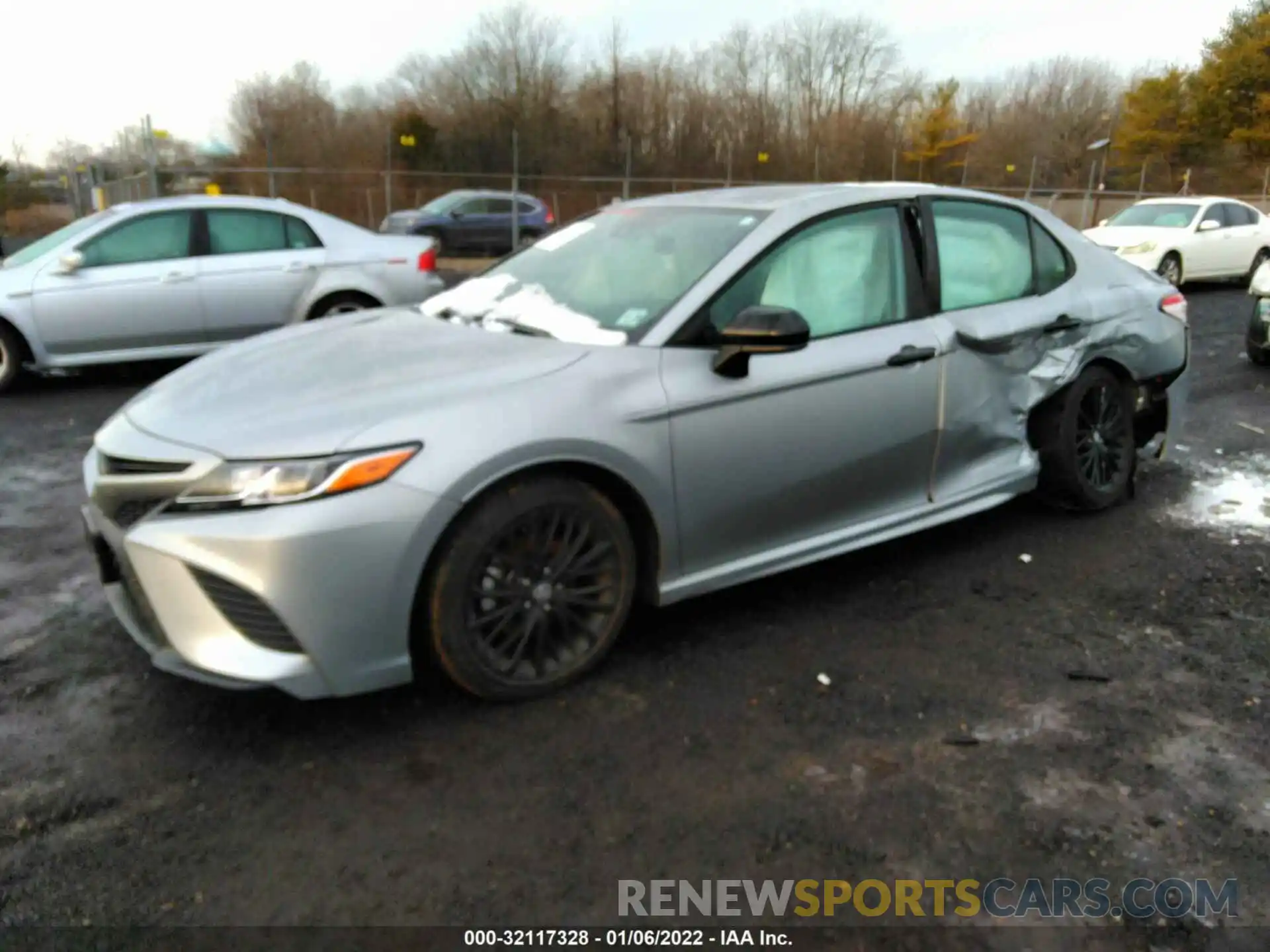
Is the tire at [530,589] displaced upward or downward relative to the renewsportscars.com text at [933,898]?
upward

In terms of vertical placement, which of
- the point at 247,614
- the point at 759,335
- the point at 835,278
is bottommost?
the point at 247,614

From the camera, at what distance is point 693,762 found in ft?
9.23

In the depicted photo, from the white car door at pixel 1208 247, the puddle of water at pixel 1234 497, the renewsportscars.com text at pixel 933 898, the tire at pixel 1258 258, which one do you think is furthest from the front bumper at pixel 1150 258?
the renewsportscars.com text at pixel 933 898

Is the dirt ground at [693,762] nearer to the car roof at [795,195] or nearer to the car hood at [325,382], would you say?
the car hood at [325,382]

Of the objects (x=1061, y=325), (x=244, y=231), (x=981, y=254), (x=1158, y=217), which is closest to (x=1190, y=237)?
(x=1158, y=217)

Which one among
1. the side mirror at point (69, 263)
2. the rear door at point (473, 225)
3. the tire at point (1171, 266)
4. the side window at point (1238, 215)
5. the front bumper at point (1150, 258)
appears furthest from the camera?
the rear door at point (473, 225)

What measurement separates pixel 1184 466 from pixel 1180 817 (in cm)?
385

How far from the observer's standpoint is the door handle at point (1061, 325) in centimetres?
436

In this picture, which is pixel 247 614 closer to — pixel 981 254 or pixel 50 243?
A: pixel 981 254

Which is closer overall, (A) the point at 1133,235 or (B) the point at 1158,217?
(A) the point at 1133,235

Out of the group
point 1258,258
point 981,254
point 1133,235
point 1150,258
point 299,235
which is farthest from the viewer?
point 1258,258

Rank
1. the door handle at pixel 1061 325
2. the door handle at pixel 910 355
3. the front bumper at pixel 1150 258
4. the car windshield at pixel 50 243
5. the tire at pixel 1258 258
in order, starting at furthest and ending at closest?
the tire at pixel 1258 258 < the front bumper at pixel 1150 258 < the car windshield at pixel 50 243 < the door handle at pixel 1061 325 < the door handle at pixel 910 355

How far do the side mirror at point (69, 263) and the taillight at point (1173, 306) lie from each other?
742 cm

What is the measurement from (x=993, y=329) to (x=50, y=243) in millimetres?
7292
